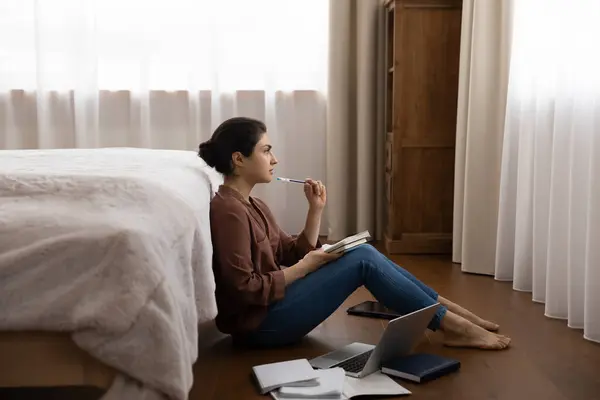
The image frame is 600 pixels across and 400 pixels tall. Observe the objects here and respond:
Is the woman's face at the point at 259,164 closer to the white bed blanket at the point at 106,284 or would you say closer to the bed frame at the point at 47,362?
the white bed blanket at the point at 106,284

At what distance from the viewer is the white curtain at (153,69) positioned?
4.24 metres

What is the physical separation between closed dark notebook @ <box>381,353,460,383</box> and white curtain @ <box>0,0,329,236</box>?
7.70ft

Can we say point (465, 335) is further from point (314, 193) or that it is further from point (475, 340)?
point (314, 193)

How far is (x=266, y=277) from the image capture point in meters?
2.19

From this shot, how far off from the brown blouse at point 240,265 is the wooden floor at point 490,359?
0.46ft

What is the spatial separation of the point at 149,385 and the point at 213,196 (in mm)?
1012

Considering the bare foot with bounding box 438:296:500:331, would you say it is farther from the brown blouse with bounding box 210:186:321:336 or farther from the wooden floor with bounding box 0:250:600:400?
the brown blouse with bounding box 210:186:321:336

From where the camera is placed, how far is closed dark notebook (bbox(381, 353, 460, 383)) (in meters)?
2.06

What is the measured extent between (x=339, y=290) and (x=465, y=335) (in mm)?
435

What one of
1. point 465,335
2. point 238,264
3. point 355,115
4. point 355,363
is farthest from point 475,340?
point 355,115

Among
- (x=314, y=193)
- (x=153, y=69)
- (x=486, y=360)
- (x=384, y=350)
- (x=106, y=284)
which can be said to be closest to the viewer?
(x=106, y=284)

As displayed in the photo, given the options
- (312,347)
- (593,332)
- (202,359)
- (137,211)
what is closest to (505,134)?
(593,332)

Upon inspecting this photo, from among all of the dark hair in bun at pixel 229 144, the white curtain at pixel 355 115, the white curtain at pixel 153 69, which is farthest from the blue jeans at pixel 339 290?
the white curtain at pixel 153 69

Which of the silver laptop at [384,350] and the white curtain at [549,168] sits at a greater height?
the white curtain at [549,168]
